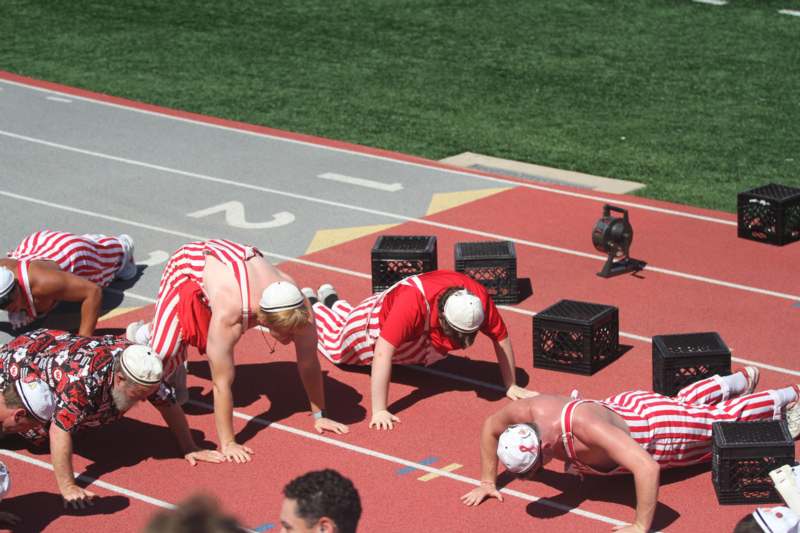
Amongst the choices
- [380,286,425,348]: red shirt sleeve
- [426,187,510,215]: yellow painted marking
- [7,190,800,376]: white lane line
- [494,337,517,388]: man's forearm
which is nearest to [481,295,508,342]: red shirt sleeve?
[494,337,517,388]: man's forearm

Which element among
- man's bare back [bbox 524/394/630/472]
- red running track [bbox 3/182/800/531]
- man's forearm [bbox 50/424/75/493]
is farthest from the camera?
red running track [bbox 3/182/800/531]

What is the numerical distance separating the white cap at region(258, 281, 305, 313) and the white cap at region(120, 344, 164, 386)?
76 centimetres

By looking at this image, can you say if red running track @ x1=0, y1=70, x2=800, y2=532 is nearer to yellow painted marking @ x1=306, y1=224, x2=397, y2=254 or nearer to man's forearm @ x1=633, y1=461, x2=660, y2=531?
yellow painted marking @ x1=306, y1=224, x2=397, y2=254

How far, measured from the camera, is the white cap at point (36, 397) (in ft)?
24.0

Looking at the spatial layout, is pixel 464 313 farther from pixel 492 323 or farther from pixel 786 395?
pixel 786 395

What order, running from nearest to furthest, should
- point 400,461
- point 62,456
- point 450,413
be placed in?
1. point 62,456
2. point 400,461
3. point 450,413

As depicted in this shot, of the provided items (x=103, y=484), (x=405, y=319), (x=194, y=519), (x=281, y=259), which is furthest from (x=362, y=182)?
(x=194, y=519)

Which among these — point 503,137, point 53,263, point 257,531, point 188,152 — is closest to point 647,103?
point 503,137

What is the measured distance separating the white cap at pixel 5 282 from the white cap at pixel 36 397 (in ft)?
5.94

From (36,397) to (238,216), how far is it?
5.91 metres

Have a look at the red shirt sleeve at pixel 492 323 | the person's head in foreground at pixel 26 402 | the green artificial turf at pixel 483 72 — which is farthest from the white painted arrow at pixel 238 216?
the person's head in foreground at pixel 26 402

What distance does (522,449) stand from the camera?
6566 mm

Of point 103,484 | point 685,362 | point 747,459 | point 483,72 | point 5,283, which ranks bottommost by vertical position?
point 103,484

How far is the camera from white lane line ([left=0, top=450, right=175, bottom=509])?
24.9ft
